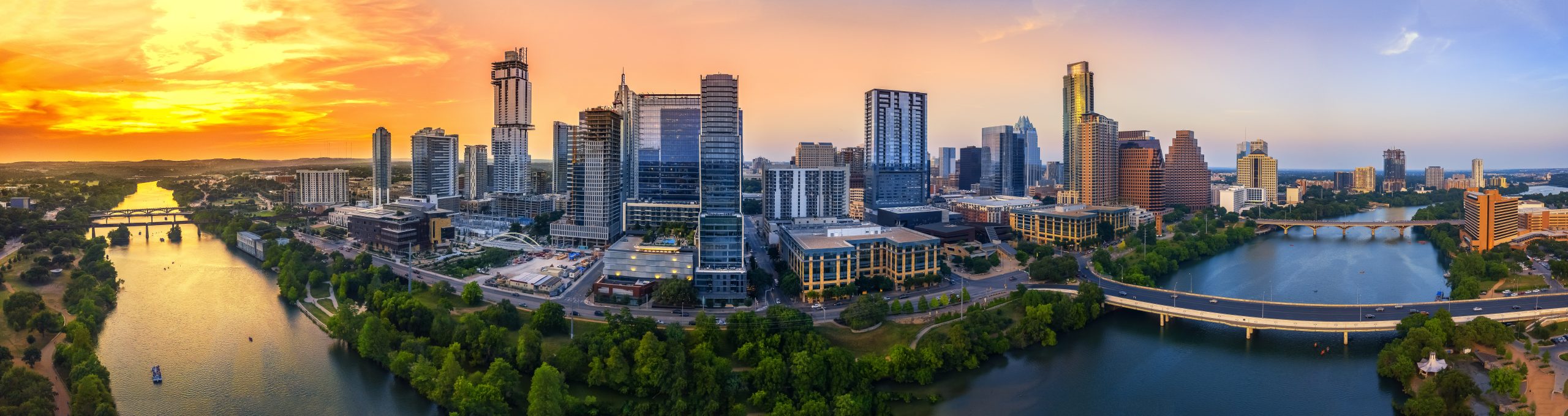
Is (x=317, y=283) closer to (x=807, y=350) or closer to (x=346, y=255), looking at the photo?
(x=346, y=255)

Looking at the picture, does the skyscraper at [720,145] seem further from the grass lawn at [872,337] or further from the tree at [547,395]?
the tree at [547,395]

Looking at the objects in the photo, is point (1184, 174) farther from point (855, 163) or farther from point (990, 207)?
point (855, 163)

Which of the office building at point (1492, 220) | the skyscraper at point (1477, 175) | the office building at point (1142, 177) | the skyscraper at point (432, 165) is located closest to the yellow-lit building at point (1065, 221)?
the office building at point (1142, 177)

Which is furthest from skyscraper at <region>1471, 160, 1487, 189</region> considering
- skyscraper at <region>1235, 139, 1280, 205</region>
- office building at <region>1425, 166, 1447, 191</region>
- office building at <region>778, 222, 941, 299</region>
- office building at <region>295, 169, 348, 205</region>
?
office building at <region>295, 169, 348, 205</region>

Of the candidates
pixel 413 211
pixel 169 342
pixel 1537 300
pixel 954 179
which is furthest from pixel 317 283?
pixel 954 179

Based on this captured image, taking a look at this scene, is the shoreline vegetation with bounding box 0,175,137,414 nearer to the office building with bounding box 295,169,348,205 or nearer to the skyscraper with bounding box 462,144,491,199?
the office building with bounding box 295,169,348,205

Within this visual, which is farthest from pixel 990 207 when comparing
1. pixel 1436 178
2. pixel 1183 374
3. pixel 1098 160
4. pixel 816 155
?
pixel 1436 178
